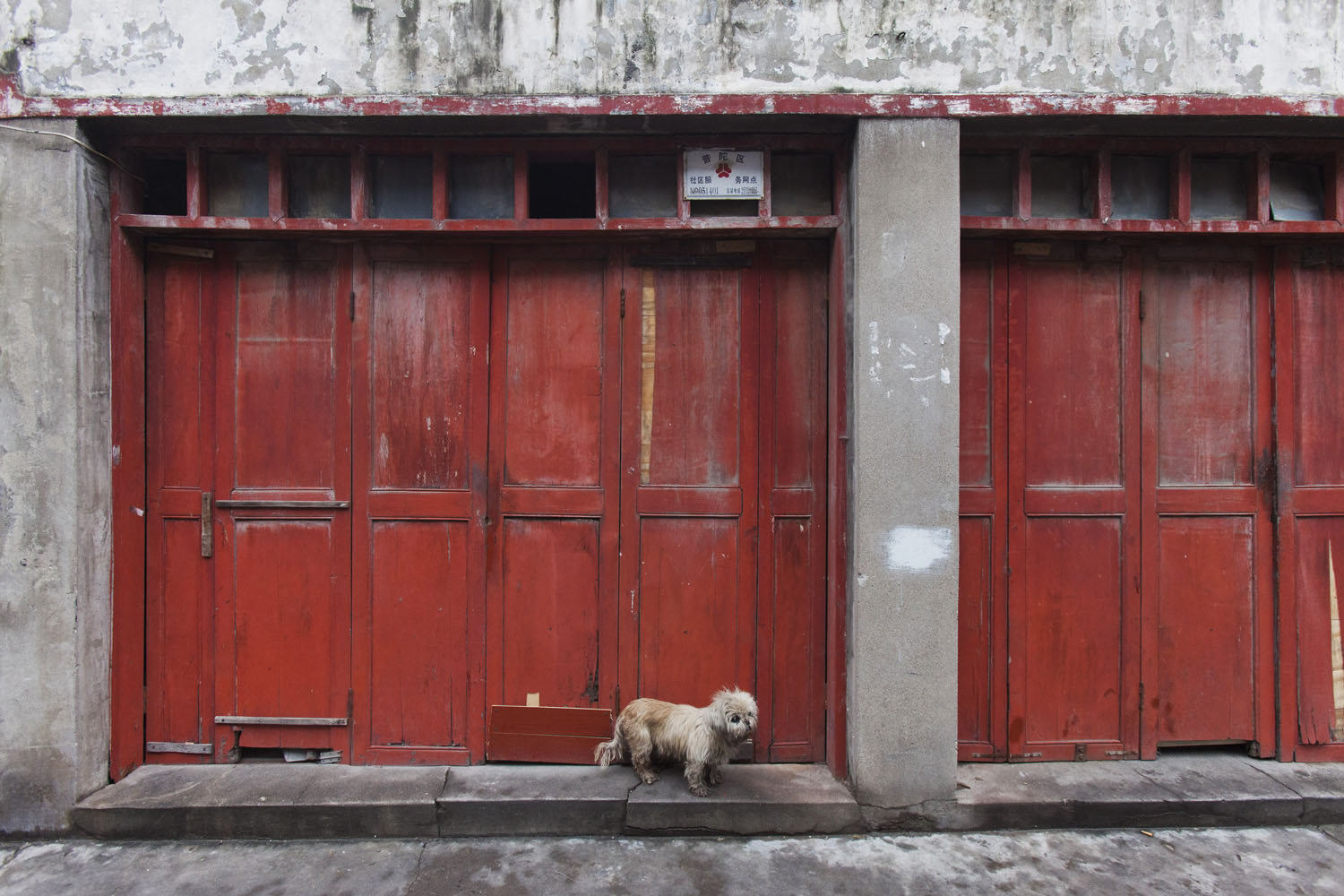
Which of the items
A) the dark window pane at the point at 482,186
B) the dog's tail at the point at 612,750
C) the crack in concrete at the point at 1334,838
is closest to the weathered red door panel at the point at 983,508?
the crack in concrete at the point at 1334,838

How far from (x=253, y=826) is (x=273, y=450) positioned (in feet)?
6.75

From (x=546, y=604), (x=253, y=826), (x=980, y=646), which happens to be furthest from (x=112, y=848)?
(x=980, y=646)

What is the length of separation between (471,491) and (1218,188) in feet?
15.8

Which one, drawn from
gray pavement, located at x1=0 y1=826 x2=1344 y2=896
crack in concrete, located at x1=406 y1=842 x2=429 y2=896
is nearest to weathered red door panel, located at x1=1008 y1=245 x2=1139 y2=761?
gray pavement, located at x1=0 y1=826 x2=1344 y2=896

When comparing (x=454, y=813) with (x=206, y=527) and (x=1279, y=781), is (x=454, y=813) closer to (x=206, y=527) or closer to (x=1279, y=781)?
(x=206, y=527)

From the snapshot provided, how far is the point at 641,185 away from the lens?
13.4ft

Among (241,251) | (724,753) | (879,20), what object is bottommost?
(724,753)

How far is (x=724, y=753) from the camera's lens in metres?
3.69

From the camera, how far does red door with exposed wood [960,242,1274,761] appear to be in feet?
13.6

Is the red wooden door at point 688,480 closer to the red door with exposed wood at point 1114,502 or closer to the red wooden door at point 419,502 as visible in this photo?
the red wooden door at point 419,502

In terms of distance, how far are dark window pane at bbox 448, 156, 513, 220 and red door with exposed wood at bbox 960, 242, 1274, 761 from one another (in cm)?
278

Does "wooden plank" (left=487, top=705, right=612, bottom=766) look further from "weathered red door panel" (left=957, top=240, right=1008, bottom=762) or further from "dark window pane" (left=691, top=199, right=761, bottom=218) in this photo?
"dark window pane" (left=691, top=199, right=761, bottom=218)

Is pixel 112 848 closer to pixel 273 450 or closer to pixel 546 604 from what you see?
pixel 273 450

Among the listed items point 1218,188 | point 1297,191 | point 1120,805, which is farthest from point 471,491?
point 1297,191
